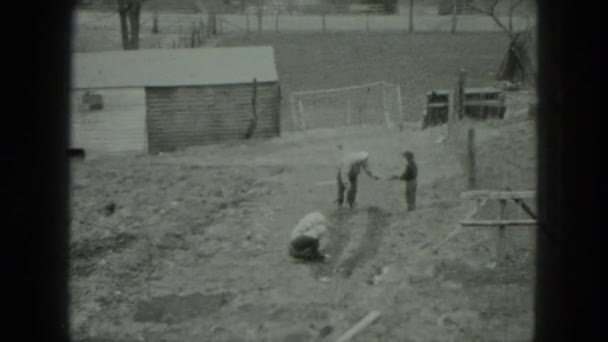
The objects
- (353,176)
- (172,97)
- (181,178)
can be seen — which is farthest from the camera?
(172,97)

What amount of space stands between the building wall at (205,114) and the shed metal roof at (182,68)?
14cm

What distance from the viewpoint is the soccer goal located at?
10297 millimetres

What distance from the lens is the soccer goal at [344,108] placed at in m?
10.3

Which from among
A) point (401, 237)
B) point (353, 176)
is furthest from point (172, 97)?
point (401, 237)

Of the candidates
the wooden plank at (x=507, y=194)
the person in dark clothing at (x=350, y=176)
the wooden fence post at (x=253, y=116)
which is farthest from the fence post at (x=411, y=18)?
the wooden fence post at (x=253, y=116)

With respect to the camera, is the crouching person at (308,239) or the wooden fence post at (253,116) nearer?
the crouching person at (308,239)

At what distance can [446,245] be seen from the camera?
5.36 meters

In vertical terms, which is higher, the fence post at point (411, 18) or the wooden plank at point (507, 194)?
the fence post at point (411, 18)

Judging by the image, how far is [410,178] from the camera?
6.19 metres

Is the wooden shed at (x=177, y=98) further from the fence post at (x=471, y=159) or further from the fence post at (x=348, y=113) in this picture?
the fence post at (x=471, y=159)

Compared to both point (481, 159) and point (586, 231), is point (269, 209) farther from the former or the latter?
point (586, 231)

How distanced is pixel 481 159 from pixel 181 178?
353cm

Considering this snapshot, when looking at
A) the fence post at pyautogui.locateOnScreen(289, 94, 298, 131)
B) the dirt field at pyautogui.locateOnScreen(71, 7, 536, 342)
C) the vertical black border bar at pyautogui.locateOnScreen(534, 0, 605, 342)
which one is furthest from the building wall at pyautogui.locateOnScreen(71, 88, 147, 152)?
the vertical black border bar at pyautogui.locateOnScreen(534, 0, 605, 342)

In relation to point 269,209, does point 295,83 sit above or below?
above
